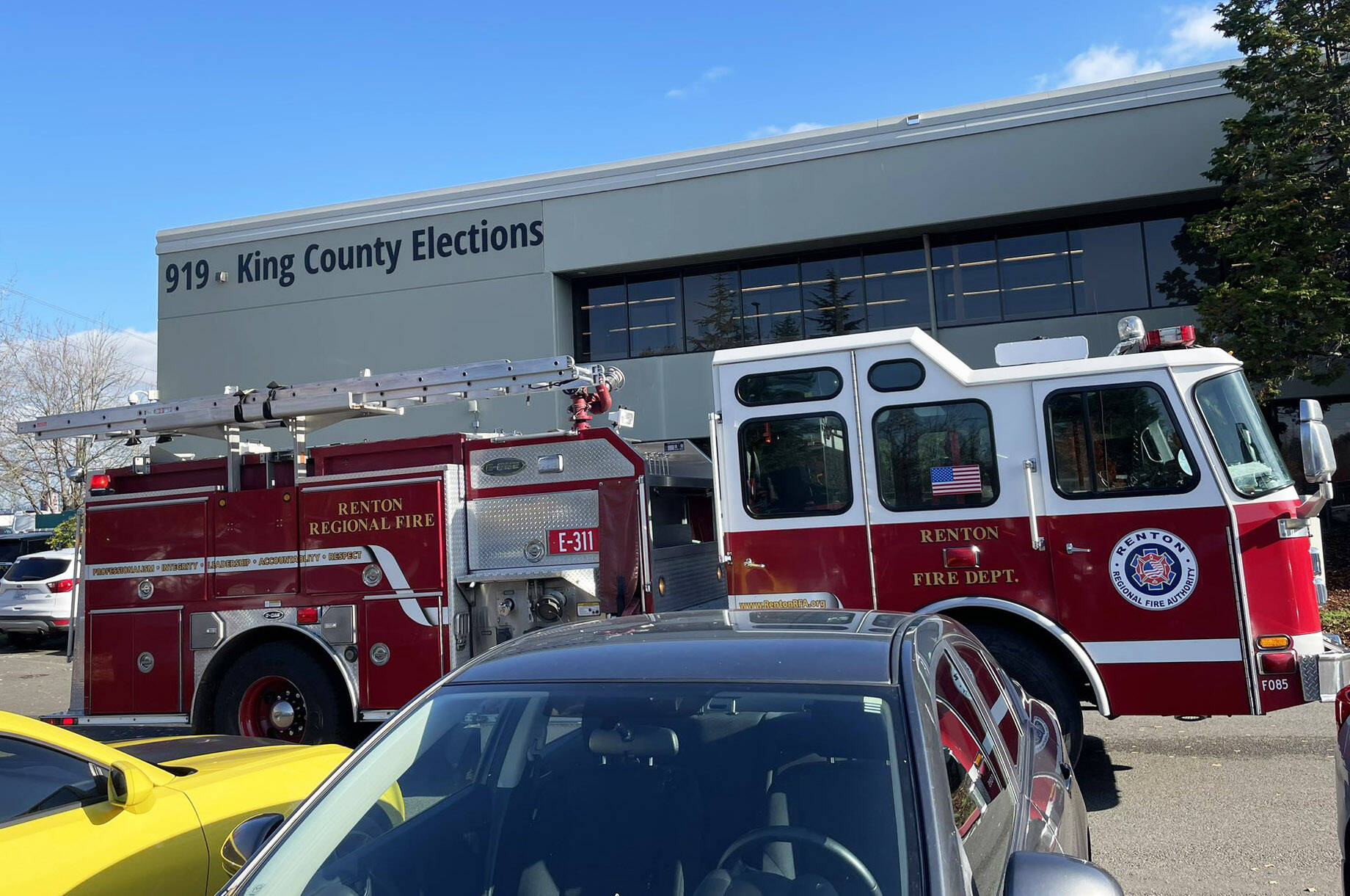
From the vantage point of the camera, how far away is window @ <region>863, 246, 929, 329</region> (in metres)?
19.0

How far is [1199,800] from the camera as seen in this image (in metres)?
6.29

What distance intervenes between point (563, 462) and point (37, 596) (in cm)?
1456

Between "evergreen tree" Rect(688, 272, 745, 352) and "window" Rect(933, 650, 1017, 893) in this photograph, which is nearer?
"window" Rect(933, 650, 1017, 893)

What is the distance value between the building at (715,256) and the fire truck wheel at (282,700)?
11.8m

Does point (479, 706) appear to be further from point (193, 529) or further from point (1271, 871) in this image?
point (193, 529)

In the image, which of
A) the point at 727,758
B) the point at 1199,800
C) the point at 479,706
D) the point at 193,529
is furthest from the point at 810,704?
the point at 193,529

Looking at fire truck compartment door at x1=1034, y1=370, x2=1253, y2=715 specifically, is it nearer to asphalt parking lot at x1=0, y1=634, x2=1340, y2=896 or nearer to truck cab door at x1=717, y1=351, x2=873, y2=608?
asphalt parking lot at x1=0, y1=634, x2=1340, y2=896

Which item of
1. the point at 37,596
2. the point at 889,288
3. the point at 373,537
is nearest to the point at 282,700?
the point at 373,537

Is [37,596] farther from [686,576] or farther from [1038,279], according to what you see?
[1038,279]

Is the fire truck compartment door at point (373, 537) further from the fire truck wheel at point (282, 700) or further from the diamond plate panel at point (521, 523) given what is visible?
the fire truck wheel at point (282, 700)

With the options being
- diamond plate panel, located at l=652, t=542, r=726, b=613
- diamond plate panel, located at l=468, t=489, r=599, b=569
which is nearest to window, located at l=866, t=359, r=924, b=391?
diamond plate panel, located at l=652, t=542, r=726, b=613

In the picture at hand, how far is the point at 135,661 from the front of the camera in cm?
795

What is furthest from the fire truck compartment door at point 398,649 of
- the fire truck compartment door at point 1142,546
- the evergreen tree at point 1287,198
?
the evergreen tree at point 1287,198

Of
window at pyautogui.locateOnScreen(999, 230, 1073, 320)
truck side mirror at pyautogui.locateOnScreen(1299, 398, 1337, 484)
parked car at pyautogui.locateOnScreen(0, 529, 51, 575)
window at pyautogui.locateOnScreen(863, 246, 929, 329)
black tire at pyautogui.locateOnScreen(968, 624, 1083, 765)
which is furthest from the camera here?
parked car at pyautogui.locateOnScreen(0, 529, 51, 575)
